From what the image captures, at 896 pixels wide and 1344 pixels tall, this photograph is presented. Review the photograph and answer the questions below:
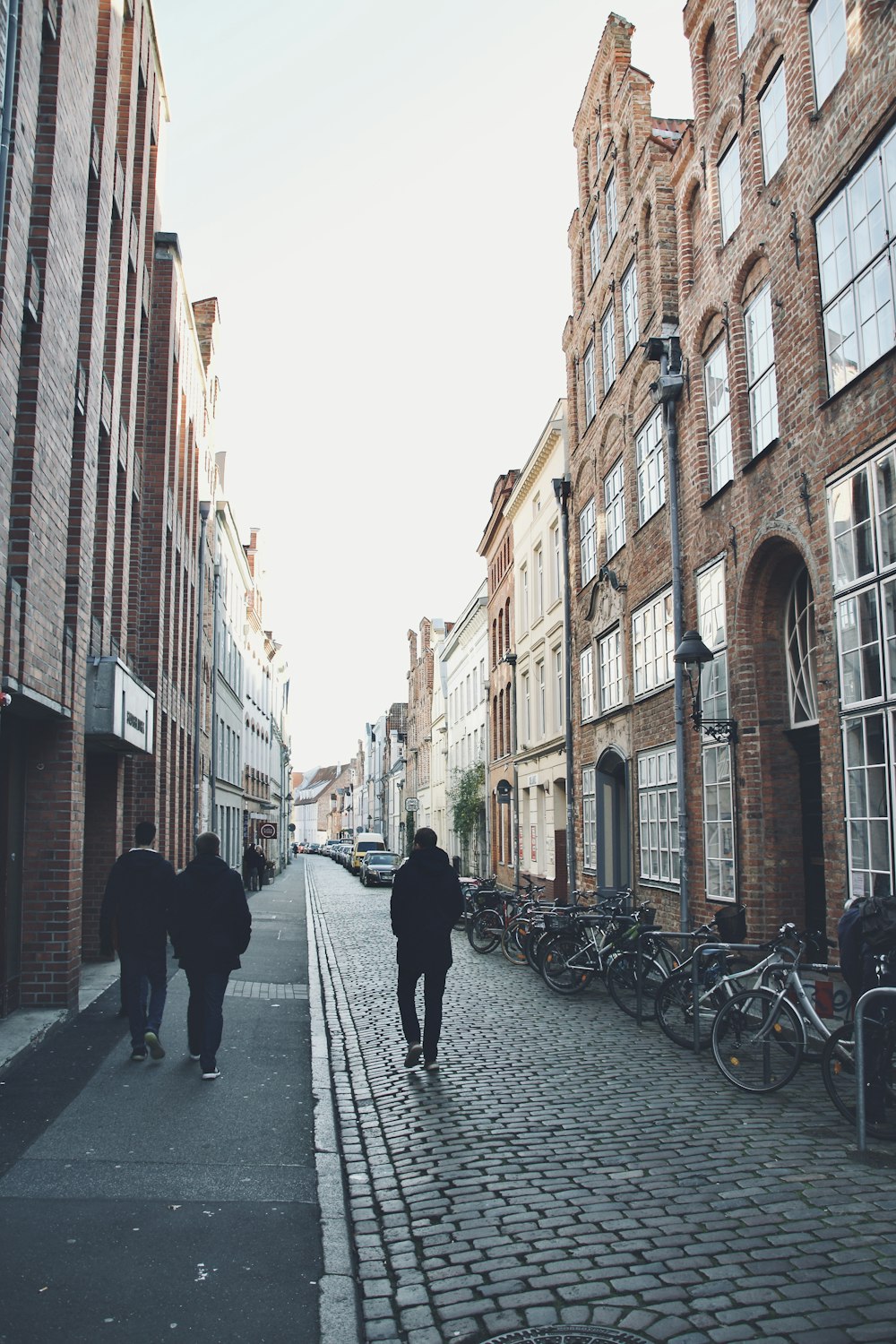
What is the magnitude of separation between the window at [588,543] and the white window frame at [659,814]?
5.38 metres

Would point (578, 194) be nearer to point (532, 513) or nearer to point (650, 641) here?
point (532, 513)

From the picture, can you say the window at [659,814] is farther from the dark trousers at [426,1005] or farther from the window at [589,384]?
the window at [589,384]

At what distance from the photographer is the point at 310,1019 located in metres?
11.3

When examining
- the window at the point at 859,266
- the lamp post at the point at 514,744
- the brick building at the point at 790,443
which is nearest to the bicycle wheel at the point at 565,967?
the brick building at the point at 790,443

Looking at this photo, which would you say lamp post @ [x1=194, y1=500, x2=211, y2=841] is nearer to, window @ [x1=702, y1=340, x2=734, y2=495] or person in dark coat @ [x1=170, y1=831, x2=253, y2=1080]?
window @ [x1=702, y1=340, x2=734, y2=495]

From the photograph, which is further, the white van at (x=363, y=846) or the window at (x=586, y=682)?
the white van at (x=363, y=846)

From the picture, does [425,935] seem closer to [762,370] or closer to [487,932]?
[762,370]

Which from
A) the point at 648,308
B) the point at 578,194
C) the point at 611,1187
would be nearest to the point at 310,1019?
the point at 611,1187

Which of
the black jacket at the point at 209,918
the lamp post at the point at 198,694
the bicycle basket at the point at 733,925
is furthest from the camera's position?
the lamp post at the point at 198,694

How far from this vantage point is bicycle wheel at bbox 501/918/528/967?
16.4 meters

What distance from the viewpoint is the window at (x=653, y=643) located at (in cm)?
1628

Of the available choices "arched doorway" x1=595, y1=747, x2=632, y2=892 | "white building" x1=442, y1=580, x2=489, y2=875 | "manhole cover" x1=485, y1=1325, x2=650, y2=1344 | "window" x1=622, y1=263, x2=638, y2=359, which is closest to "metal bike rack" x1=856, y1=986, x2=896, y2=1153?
"manhole cover" x1=485, y1=1325, x2=650, y2=1344

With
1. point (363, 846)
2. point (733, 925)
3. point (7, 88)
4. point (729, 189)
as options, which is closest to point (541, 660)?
point (729, 189)

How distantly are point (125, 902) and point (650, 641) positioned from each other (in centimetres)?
1036
